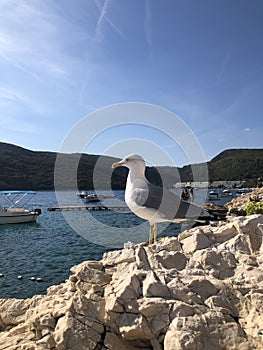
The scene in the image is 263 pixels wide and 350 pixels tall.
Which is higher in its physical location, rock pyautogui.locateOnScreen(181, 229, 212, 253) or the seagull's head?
the seagull's head

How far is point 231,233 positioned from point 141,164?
328cm

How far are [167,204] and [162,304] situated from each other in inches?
144

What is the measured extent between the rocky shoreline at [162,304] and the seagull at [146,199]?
124 cm

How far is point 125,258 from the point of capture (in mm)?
7766

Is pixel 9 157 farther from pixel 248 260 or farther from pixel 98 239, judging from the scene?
pixel 248 260

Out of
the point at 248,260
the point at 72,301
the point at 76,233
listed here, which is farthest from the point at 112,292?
the point at 76,233

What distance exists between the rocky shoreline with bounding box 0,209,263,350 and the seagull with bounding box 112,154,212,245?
1240mm

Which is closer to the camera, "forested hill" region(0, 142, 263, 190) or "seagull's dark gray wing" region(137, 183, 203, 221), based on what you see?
"seagull's dark gray wing" region(137, 183, 203, 221)

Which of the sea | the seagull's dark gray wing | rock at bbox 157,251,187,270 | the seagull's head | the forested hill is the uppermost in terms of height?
the forested hill

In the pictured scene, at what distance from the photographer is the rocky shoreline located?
5180mm

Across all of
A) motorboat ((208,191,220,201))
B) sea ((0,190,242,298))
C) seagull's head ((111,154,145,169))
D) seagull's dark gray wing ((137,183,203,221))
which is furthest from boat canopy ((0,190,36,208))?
motorboat ((208,191,220,201))

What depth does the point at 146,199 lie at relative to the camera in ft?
27.6

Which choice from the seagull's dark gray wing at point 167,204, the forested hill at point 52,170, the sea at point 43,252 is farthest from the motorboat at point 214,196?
the seagull's dark gray wing at point 167,204

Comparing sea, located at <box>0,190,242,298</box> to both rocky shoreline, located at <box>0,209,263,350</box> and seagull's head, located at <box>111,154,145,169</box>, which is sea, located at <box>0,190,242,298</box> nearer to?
rocky shoreline, located at <box>0,209,263,350</box>
